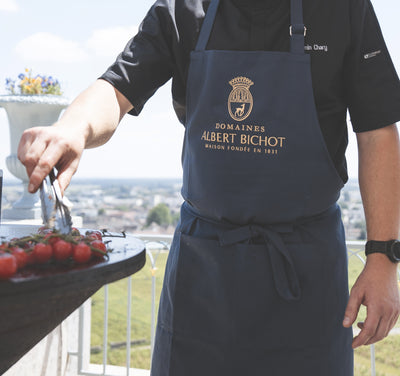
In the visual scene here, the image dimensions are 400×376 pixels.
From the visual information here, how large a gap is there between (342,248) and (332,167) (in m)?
0.24

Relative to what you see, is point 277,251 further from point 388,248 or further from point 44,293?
point 44,293

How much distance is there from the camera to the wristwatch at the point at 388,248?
118 centimetres

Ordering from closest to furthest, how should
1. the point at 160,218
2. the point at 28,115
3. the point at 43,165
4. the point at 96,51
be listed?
the point at 43,165 → the point at 28,115 → the point at 160,218 → the point at 96,51

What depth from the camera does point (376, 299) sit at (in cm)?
114

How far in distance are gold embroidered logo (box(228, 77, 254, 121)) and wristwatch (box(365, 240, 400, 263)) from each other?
1.57ft

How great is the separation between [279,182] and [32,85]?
303cm

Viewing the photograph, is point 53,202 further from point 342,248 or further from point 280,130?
point 342,248

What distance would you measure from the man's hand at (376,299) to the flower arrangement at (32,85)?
3.14m

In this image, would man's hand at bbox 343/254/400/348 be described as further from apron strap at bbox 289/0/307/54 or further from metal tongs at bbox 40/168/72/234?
metal tongs at bbox 40/168/72/234

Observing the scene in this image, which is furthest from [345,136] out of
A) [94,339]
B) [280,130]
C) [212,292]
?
[94,339]

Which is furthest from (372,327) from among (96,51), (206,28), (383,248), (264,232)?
(96,51)

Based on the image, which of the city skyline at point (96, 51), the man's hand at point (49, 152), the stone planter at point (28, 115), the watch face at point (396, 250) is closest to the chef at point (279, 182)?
the watch face at point (396, 250)

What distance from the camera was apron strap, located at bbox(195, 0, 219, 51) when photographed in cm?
131

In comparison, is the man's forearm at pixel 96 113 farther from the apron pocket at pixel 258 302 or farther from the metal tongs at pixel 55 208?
the apron pocket at pixel 258 302
